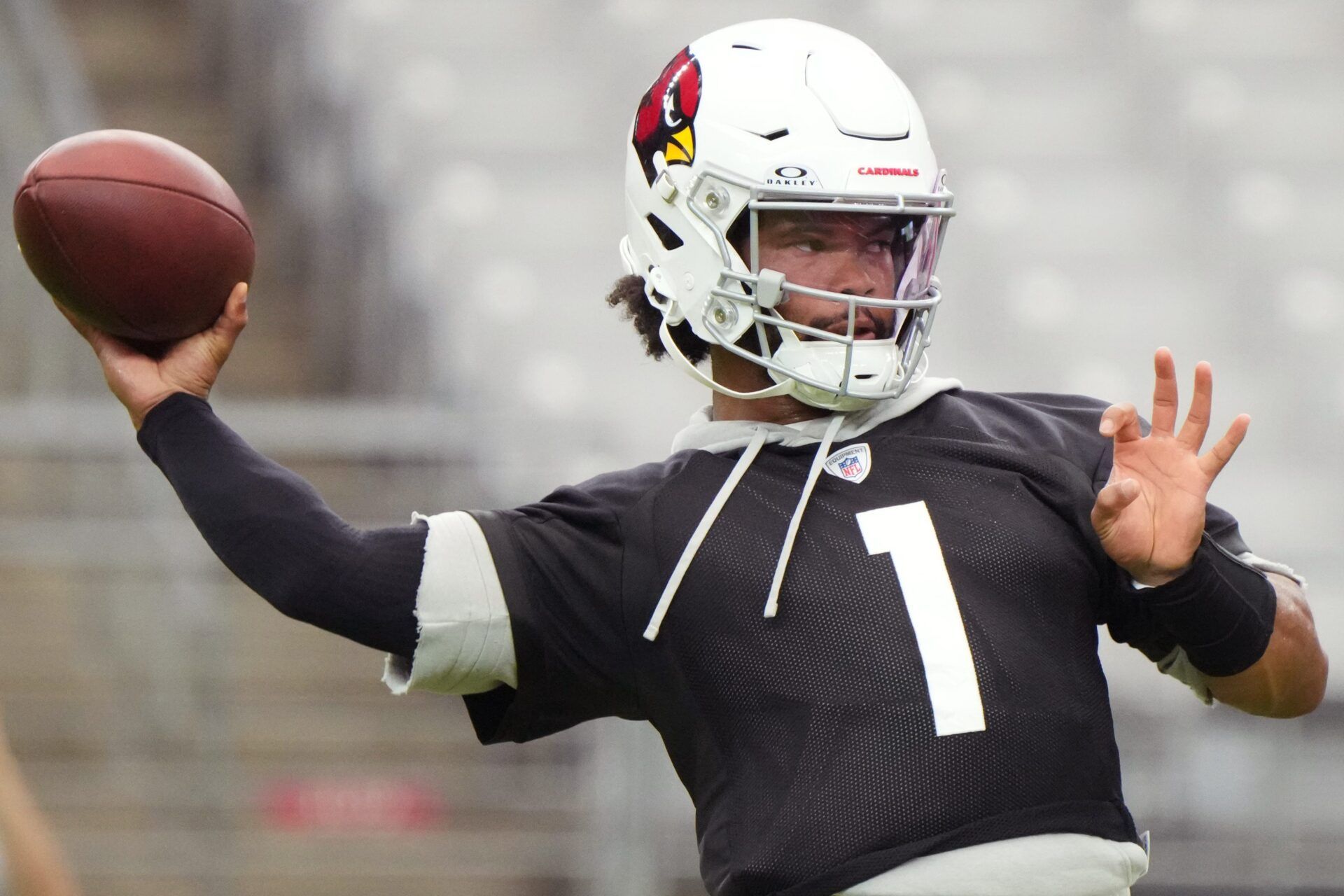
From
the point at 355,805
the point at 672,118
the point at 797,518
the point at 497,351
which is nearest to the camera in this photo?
the point at 797,518

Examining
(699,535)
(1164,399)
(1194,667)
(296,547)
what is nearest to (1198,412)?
(1164,399)

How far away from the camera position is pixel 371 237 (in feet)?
19.0

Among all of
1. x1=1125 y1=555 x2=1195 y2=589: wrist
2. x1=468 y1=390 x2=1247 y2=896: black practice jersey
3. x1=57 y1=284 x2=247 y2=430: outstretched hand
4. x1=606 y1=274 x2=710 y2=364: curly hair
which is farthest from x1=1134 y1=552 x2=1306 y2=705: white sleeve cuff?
x1=57 y1=284 x2=247 y2=430: outstretched hand

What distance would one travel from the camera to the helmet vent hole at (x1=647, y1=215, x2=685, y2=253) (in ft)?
6.47

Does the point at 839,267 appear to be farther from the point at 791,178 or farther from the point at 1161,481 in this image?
the point at 1161,481

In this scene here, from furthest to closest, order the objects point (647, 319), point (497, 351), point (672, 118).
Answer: point (497, 351) → point (647, 319) → point (672, 118)

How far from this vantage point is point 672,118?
1.96 m

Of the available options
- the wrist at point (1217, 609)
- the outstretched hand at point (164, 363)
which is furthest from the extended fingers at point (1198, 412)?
the outstretched hand at point (164, 363)

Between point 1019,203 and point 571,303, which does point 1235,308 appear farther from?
point 571,303

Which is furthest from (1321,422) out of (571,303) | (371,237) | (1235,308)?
(371,237)

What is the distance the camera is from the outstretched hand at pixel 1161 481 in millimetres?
1675

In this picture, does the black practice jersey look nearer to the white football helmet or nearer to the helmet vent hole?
the white football helmet

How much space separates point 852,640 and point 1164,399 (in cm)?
41

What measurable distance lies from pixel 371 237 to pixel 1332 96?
12.4 feet
